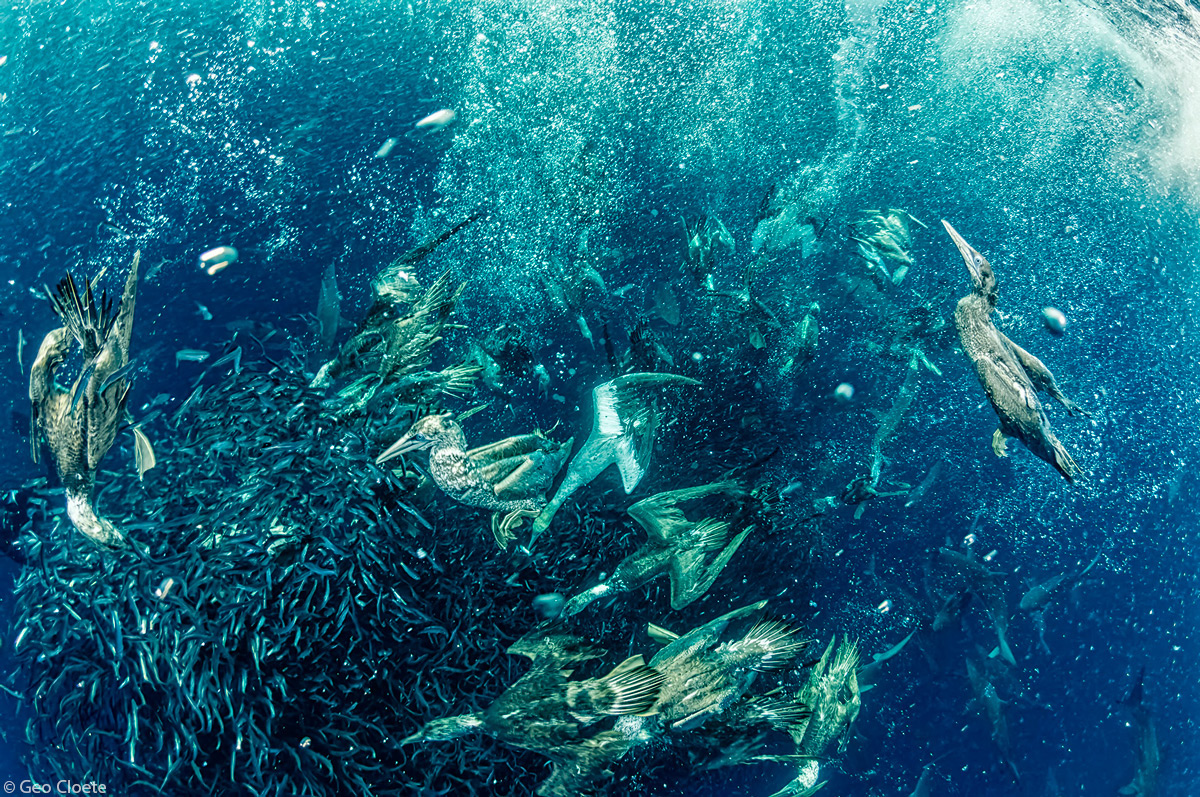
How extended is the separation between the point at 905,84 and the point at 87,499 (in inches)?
60.3

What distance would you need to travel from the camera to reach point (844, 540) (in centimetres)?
104

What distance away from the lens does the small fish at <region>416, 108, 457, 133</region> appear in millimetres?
1077

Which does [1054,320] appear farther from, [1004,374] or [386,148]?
[386,148]

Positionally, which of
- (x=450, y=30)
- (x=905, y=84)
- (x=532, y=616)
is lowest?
(x=532, y=616)

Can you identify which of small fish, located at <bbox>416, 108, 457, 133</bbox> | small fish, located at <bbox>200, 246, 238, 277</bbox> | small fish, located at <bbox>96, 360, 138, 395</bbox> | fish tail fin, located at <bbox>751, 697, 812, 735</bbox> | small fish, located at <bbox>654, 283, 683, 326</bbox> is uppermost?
small fish, located at <bbox>416, 108, 457, 133</bbox>

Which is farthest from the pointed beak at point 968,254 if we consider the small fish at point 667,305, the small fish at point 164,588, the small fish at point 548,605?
the small fish at point 164,588

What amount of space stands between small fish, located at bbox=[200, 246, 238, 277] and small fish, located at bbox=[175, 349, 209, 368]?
14cm

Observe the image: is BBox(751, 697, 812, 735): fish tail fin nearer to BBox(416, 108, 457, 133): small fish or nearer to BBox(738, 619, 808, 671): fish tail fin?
BBox(738, 619, 808, 671): fish tail fin

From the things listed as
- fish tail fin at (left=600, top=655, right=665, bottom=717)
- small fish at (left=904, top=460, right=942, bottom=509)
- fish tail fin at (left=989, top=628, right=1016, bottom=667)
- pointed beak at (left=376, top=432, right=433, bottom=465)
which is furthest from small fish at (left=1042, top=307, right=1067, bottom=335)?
pointed beak at (left=376, top=432, right=433, bottom=465)

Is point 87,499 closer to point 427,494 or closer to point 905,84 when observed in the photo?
point 427,494

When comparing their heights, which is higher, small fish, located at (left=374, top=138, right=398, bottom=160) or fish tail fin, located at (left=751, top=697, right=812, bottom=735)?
small fish, located at (left=374, top=138, right=398, bottom=160)

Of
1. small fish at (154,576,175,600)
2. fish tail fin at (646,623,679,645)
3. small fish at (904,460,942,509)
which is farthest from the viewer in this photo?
small fish at (904,460,942,509)

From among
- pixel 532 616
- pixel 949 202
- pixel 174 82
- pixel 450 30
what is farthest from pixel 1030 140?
pixel 174 82

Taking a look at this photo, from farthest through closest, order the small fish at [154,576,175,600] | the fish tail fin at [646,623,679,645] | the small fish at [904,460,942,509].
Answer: the small fish at [904,460,942,509] → the fish tail fin at [646,623,679,645] → the small fish at [154,576,175,600]
